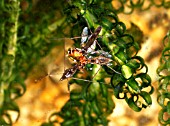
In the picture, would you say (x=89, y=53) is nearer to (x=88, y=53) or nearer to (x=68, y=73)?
(x=88, y=53)

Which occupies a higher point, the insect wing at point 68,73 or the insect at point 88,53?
the insect at point 88,53

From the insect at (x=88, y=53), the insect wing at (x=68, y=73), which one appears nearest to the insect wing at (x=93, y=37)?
the insect at (x=88, y=53)

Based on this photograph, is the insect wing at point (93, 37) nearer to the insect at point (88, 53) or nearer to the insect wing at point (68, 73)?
the insect at point (88, 53)

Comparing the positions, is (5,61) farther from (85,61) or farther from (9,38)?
(85,61)

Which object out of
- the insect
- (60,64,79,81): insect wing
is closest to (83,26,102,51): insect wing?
the insect

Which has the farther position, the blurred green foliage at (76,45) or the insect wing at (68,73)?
the insect wing at (68,73)

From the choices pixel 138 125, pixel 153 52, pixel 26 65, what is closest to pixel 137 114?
pixel 138 125

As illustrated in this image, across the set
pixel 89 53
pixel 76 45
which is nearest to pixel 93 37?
pixel 89 53

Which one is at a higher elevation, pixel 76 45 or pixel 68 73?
pixel 76 45
